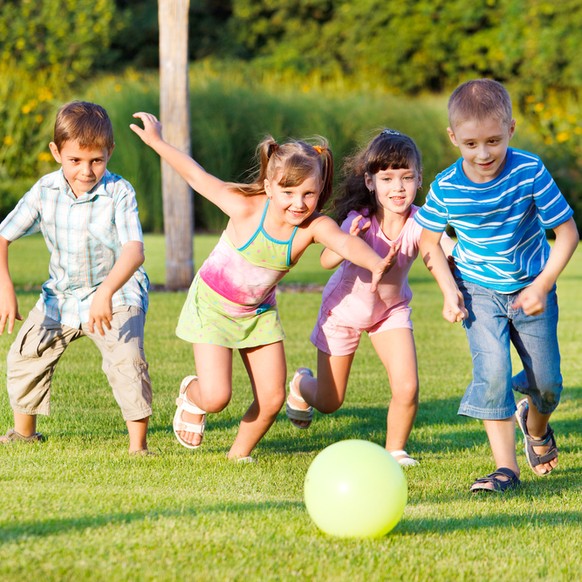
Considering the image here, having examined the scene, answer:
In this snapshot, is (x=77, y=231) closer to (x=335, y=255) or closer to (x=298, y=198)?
(x=298, y=198)

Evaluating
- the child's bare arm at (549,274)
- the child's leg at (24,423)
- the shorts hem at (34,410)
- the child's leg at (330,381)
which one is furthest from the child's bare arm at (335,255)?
the child's leg at (24,423)

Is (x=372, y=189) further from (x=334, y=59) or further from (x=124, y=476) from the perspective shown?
(x=334, y=59)

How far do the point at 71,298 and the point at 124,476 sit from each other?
108 cm

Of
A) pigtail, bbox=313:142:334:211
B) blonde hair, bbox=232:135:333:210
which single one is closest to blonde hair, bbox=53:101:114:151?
blonde hair, bbox=232:135:333:210

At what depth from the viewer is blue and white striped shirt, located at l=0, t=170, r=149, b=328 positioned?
17.1 ft

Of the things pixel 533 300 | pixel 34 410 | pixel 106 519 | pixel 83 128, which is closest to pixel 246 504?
pixel 106 519

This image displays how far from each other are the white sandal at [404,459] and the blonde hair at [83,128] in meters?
2.19

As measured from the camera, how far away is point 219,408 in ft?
17.4

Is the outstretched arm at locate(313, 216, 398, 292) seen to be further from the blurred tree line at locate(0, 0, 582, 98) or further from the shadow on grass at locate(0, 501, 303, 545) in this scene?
Result: the blurred tree line at locate(0, 0, 582, 98)

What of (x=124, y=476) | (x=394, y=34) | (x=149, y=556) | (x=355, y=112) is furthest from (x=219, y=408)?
(x=394, y=34)

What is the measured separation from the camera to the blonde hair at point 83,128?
5.14m

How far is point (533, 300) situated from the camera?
4.56 meters

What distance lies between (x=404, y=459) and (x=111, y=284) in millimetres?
1766

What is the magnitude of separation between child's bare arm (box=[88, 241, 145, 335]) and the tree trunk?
7520 mm
